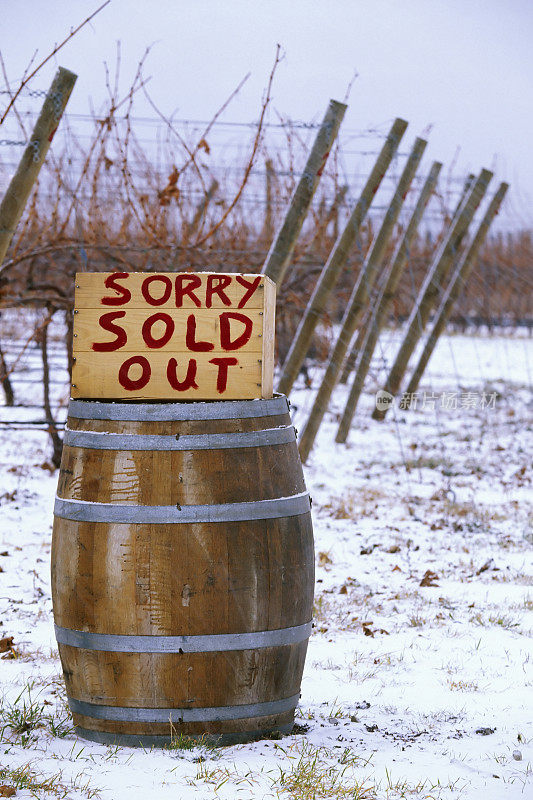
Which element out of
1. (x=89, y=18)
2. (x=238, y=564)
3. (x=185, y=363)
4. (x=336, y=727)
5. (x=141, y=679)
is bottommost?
(x=336, y=727)

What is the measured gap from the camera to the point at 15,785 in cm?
244

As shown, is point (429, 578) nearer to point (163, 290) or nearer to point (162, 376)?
point (162, 376)

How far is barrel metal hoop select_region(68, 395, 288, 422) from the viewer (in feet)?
8.91

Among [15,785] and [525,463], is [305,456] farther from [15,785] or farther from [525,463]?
[15,785]

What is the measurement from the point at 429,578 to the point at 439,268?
589 centimetres

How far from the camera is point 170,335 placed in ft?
9.33

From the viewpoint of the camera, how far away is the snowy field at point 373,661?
2572 millimetres

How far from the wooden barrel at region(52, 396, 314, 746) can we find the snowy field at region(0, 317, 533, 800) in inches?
5.5

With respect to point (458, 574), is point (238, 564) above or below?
above

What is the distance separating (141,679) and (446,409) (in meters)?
11.0

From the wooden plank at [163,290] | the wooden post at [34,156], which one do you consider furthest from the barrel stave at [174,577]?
the wooden post at [34,156]

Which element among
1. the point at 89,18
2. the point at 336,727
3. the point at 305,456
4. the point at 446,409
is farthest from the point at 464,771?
the point at 446,409

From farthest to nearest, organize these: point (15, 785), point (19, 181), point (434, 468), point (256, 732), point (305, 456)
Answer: point (434, 468), point (305, 456), point (19, 181), point (256, 732), point (15, 785)

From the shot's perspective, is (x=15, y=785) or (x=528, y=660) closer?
(x=15, y=785)
